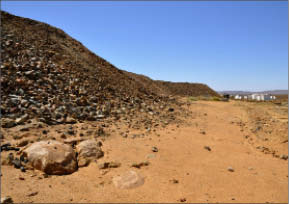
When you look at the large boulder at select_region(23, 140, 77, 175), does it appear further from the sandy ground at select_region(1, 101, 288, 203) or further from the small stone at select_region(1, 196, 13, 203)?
the small stone at select_region(1, 196, 13, 203)

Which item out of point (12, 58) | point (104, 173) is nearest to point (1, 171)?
point (104, 173)

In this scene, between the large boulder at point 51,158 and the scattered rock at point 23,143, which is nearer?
the large boulder at point 51,158

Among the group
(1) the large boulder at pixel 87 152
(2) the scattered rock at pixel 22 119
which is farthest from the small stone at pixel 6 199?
(2) the scattered rock at pixel 22 119

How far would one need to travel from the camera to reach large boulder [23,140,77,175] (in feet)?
11.7

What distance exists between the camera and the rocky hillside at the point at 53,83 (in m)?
6.12

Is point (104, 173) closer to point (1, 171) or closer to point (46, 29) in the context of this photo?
point (1, 171)

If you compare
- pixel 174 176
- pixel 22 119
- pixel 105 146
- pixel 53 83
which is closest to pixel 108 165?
pixel 105 146

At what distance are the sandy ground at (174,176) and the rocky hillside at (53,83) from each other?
2059 mm

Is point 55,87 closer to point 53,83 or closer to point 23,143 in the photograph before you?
point 53,83

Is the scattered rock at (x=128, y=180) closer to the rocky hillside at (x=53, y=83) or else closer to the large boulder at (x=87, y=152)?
the large boulder at (x=87, y=152)

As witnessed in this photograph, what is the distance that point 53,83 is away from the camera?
7.70m

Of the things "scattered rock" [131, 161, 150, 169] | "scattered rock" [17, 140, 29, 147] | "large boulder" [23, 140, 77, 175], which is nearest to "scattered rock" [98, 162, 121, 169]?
"scattered rock" [131, 161, 150, 169]

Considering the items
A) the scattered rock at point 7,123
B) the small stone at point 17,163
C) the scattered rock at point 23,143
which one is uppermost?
the scattered rock at point 7,123

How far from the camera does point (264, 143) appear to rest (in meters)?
6.28
